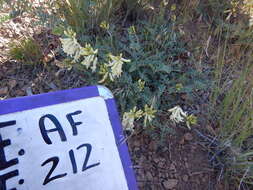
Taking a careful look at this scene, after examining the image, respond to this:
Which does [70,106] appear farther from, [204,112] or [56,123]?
[204,112]

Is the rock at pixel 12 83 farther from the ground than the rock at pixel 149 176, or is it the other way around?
the rock at pixel 12 83

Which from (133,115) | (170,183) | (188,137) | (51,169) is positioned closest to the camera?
(51,169)

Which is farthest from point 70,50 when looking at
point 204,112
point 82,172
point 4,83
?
point 204,112

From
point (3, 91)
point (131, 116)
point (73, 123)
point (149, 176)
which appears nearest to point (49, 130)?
point (73, 123)

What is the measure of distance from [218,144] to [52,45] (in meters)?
0.94

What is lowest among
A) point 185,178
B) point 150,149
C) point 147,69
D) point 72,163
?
point 185,178

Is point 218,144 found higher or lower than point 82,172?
lower

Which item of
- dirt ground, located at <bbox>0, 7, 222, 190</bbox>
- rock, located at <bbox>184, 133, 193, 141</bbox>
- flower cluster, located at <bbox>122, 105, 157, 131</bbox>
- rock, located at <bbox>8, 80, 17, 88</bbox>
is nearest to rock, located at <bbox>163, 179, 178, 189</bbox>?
dirt ground, located at <bbox>0, 7, 222, 190</bbox>

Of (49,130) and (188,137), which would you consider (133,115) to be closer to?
(49,130)

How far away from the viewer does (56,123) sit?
2.56ft

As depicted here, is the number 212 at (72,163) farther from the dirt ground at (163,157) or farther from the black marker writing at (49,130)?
the dirt ground at (163,157)

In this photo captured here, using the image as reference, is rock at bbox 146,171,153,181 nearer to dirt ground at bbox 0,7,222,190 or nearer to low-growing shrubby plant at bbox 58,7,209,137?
dirt ground at bbox 0,7,222,190

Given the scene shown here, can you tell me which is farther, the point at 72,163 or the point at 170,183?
the point at 170,183

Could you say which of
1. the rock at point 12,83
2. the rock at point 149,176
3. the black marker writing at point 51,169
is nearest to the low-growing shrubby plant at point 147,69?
the rock at point 149,176
